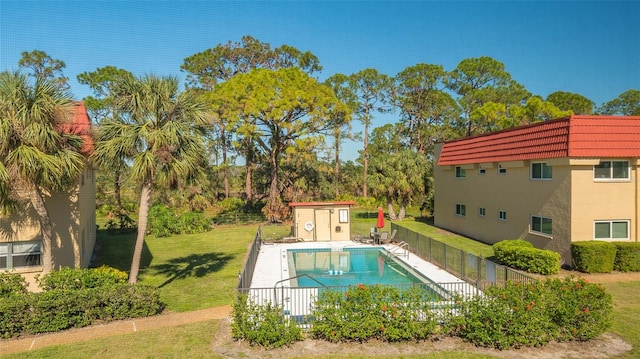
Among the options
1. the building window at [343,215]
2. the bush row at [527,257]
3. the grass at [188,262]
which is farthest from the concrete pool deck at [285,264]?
the bush row at [527,257]

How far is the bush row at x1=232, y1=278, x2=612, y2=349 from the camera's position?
955 centimetres

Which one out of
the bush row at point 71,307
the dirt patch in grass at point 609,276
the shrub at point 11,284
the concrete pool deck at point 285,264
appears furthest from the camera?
the concrete pool deck at point 285,264

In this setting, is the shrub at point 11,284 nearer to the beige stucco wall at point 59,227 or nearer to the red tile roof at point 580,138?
the beige stucco wall at point 59,227

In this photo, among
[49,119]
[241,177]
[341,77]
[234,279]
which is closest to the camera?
[49,119]

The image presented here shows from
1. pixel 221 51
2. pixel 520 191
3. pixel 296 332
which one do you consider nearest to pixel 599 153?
pixel 520 191

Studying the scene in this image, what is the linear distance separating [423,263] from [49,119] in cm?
1461

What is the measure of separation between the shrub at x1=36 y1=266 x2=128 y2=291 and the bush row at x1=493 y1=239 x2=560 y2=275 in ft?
47.7

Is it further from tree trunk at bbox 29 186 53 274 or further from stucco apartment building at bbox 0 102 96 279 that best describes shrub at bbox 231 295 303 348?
stucco apartment building at bbox 0 102 96 279

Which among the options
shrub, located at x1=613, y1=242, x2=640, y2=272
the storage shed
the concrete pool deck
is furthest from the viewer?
the storage shed

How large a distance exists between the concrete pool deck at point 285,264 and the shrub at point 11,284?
22.3 feet

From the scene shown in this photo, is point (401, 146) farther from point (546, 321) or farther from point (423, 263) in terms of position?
point (546, 321)

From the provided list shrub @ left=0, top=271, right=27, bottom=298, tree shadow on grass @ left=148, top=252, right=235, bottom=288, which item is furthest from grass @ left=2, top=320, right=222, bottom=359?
tree shadow on grass @ left=148, top=252, right=235, bottom=288

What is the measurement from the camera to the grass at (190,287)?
363 inches

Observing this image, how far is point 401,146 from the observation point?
5088 cm
